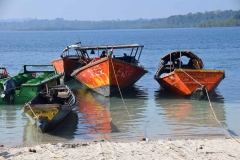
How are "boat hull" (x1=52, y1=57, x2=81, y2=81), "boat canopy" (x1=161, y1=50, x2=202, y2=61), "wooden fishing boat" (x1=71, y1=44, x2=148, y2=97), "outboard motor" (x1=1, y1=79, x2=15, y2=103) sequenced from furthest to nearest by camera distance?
"boat hull" (x1=52, y1=57, x2=81, y2=81) → "boat canopy" (x1=161, y1=50, x2=202, y2=61) → "wooden fishing boat" (x1=71, y1=44, x2=148, y2=97) → "outboard motor" (x1=1, y1=79, x2=15, y2=103)

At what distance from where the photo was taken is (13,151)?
9.38m

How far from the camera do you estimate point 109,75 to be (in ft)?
53.9

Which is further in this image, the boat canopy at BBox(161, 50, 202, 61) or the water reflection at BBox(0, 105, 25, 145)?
the boat canopy at BBox(161, 50, 202, 61)

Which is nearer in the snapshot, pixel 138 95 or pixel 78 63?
pixel 138 95

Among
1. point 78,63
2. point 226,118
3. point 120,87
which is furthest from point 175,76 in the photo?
point 78,63

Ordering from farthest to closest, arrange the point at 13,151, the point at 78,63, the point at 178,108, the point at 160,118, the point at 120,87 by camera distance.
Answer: the point at 78,63, the point at 120,87, the point at 178,108, the point at 160,118, the point at 13,151

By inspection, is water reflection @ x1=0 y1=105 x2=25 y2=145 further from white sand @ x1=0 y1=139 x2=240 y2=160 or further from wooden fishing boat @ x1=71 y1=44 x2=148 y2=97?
wooden fishing boat @ x1=71 y1=44 x2=148 y2=97

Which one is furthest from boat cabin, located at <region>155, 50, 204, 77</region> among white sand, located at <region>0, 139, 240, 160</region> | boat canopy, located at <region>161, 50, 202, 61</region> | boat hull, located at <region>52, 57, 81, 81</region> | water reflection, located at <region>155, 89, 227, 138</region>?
white sand, located at <region>0, 139, 240, 160</region>

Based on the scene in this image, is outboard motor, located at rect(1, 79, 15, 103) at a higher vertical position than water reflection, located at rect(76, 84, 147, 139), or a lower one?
higher

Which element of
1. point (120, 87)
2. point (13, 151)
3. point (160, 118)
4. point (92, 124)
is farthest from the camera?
point (120, 87)

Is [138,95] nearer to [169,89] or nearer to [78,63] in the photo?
[169,89]

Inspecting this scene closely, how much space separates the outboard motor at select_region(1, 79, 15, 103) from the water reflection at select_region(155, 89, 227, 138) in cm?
537

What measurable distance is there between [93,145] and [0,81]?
7705mm

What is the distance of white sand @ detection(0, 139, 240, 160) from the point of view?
346 inches
